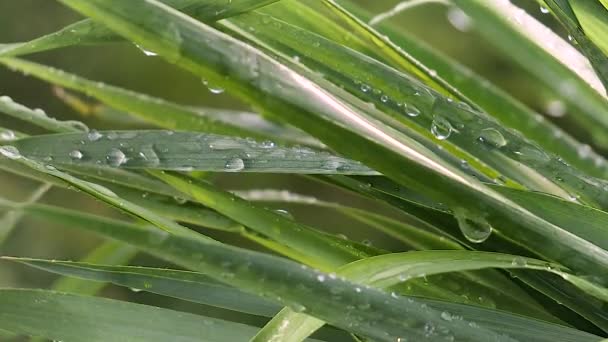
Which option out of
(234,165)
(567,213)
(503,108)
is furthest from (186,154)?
(503,108)

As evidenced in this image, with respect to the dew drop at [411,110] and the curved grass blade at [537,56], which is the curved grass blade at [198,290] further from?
the curved grass blade at [537,56]

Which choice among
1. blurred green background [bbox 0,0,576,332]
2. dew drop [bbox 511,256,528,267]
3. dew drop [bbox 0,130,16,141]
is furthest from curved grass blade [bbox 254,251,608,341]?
blurred green background [bbox 0,0,576,332]

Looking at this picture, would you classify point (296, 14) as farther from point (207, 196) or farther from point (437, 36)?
point (437, 36)

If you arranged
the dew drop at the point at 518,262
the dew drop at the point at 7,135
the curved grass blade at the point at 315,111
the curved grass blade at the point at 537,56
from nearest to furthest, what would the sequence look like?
the curved grass blade at the point at 315,111 → the dew drop at the point at 518,262 → the dew drop at the point at 7,135 → the curved grass blade at the point at 537,56

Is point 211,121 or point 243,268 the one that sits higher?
point 243,268

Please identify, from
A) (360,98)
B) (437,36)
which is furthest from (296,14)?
(437,36)

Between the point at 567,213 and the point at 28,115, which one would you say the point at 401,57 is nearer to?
the point at 567,213

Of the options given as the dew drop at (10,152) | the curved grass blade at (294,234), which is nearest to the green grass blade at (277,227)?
the curved grass blade at (294,234)
